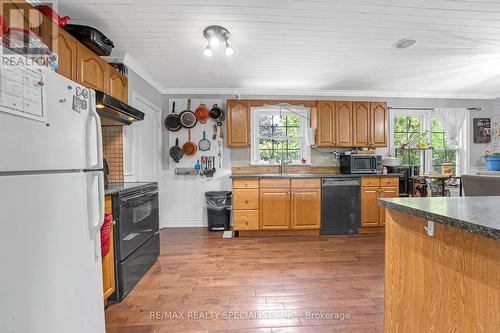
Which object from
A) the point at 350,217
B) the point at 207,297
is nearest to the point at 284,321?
the point at 207,297

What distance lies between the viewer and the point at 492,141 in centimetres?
404

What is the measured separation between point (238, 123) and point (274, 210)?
147 cm

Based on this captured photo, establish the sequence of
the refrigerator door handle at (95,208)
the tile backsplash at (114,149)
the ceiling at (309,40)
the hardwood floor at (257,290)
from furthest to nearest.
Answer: the tile backsplash at (114,149)
the ceiling at (309,40)
the hardwood floor at (257,290)
the refrigerator door handle at (95,208)

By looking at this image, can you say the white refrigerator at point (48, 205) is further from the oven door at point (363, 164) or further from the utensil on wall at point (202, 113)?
the oven door at point (363, 164)

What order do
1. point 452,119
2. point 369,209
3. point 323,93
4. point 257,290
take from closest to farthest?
point 257,290, point 369,209, point 323,93, point 452,119

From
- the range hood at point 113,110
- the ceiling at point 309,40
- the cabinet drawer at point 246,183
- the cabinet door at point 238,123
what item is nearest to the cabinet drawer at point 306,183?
the cabinet drawer at point 246,183

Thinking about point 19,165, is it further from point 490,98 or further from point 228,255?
point 490,98

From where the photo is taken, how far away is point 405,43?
91.9 inches

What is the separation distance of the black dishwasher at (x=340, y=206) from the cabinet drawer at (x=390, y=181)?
1.33ft

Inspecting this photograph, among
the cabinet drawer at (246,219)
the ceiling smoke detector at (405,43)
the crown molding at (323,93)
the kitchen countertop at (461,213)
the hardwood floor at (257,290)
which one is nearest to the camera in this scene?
the kitchen countertop at (461,213)

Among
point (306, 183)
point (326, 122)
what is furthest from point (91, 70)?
point (326, 122)

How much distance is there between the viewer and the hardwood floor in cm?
156

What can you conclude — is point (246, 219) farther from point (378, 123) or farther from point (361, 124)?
point (378, 123)

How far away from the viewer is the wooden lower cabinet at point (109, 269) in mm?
1682
